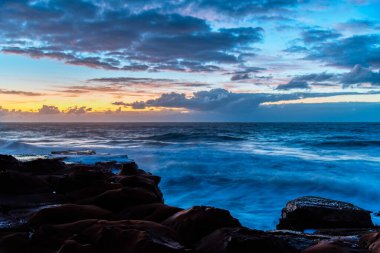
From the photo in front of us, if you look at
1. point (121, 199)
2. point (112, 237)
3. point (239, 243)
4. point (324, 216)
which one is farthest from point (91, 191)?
point (324, 216)

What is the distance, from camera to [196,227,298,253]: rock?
309 cm

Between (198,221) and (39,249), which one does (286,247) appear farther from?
(39,249)

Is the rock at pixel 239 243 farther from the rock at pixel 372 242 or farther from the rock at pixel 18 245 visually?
the rock at pixel 18 245

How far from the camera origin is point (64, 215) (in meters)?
4.19

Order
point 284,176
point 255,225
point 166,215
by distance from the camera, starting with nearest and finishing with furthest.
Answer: point 166,215 → point 255,225 → point 284,176

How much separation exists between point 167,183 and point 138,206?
909cm

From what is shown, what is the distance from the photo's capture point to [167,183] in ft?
45.0

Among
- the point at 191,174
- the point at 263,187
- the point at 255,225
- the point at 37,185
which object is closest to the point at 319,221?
the point at 255,225

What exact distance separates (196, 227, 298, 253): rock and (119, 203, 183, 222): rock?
37.7 inches

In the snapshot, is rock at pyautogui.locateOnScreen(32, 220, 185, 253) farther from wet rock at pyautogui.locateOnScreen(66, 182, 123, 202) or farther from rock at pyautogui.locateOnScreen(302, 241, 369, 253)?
wet rock at pyautogui.locateOnScreen(66, 182, 123, 202)

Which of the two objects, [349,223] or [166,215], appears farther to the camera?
[349,223]

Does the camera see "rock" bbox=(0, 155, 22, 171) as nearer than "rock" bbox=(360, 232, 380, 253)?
No

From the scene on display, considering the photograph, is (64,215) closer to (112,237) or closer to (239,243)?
(112,237)

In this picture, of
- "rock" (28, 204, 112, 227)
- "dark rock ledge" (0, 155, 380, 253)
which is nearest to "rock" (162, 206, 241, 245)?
"dark rock ledge" (0, 155, 380, 253)
